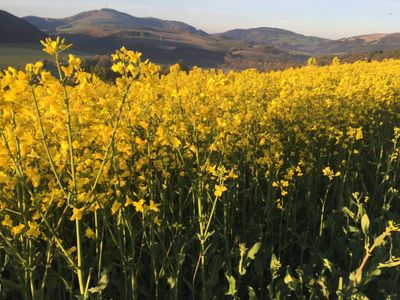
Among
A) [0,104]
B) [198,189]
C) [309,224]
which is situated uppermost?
[0,104]

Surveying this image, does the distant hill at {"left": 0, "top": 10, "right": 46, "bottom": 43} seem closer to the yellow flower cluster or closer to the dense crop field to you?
the yellow flower cluster

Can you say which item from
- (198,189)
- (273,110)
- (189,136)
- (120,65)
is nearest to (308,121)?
(273,110)

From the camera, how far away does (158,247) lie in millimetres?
3295

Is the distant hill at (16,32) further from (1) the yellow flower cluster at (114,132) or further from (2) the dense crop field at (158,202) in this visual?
(2) the dense crop field at (158,202)

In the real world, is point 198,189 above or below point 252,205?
above

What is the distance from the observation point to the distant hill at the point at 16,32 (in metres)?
118

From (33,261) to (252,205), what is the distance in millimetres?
2326

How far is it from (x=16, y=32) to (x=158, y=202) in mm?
133299

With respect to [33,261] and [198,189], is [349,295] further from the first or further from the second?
[33,261]

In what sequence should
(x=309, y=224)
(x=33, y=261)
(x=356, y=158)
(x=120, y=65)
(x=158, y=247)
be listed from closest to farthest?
(x=120, y=65) < (x=33, y=261) < (x=158, y=247) < (x=309, y=224) < (x=356, y=158)

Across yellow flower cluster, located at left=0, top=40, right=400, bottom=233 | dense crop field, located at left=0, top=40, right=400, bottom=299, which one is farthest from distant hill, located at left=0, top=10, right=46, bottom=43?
dense crop field, located at left=0, top=40, right=400, bottom=299

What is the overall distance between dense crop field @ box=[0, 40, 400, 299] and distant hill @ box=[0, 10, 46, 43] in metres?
127

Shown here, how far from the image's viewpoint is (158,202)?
3.71m

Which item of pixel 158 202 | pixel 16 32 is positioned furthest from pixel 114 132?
pixel 16 32
